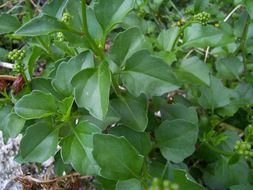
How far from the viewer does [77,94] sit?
1002mm

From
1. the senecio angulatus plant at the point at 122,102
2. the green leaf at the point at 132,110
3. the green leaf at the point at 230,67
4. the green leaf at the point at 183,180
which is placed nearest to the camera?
the green leaf at the point at 183,180

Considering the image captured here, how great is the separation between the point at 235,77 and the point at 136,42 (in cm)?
52

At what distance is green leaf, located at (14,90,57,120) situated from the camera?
3.46 ft

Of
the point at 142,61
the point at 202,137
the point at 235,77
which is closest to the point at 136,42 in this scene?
the point at 142,61

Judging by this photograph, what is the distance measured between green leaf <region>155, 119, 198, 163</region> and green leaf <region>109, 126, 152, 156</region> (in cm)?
7

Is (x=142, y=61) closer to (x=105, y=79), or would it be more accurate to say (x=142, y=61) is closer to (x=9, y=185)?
(x=105, y=79)

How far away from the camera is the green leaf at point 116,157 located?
3.11 feet

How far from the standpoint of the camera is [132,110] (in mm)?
1147

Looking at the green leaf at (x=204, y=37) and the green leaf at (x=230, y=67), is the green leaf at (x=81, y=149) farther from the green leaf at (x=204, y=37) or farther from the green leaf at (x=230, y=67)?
the green leaf at (x=230, y=67)

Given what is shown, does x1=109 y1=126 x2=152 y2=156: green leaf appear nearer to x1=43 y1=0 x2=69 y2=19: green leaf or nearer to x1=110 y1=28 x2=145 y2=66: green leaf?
x1=110 y1=28 x2=145 y2=66: green leaf

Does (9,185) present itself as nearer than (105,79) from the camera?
No

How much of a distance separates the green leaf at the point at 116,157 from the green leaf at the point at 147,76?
0.51 ft

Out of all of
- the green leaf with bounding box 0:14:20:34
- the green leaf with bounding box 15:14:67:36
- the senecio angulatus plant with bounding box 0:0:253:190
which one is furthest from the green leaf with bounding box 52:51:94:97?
the green leaf with bounding box 0:14:20:34

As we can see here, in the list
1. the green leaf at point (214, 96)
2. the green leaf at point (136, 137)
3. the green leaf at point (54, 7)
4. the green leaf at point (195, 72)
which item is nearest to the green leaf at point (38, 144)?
the green leaf at point (136, 137)
